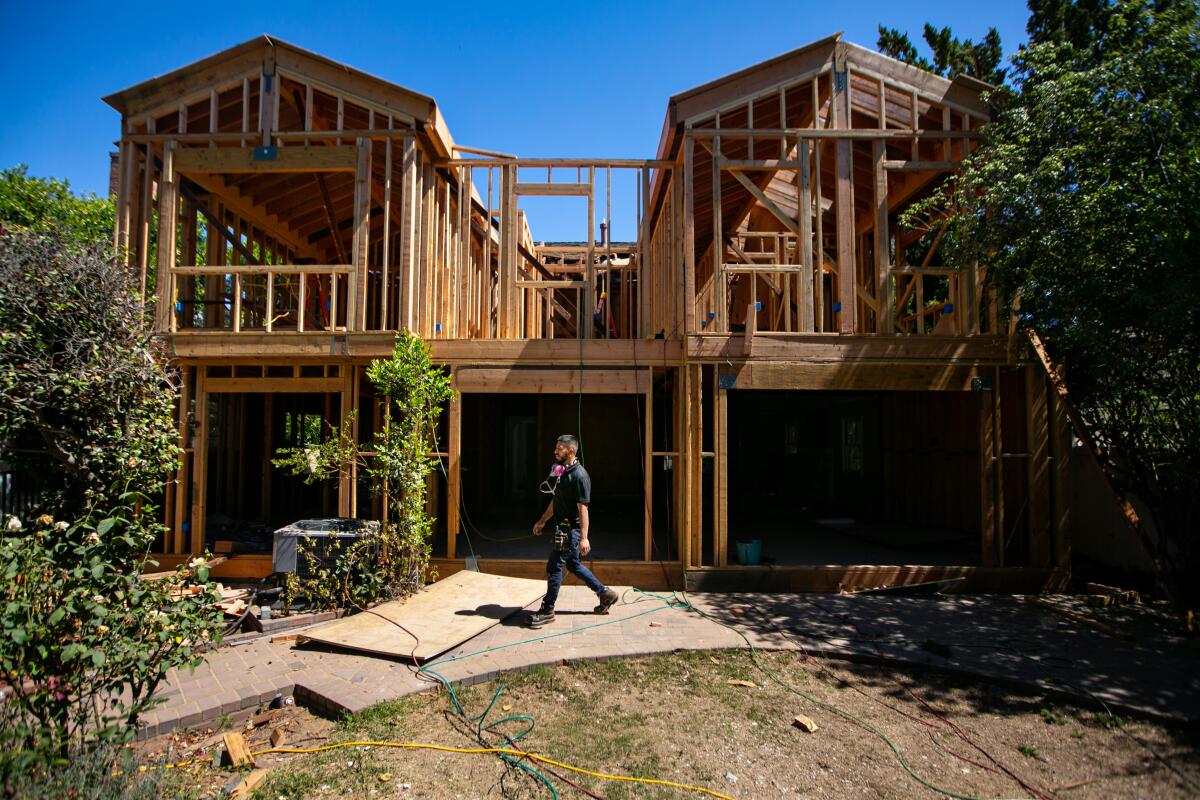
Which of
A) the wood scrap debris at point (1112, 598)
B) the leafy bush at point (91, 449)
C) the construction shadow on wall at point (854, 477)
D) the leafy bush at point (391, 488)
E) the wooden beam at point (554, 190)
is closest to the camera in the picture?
the leafy bush at point (91, 449)

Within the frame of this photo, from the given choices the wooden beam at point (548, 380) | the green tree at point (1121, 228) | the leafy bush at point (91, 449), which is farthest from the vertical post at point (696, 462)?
the leafy bush at point (91, 449)

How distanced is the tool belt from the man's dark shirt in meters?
0.04

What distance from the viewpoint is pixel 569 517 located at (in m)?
6.09

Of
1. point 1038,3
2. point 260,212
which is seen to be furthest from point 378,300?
point 1038,3

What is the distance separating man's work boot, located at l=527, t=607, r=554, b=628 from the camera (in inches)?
237

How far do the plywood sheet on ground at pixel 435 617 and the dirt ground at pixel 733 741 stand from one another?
0.84m

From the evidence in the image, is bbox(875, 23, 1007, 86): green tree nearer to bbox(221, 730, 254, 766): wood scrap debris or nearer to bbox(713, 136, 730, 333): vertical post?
bbox(713, 136, 730, 333): vertical post

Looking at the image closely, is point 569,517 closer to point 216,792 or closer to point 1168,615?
point 216,792

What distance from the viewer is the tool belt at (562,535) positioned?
600 cm

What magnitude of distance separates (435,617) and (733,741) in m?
3.24

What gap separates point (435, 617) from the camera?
6.04 metres

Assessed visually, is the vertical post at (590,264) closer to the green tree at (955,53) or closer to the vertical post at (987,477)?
the vertical post at (987,477)

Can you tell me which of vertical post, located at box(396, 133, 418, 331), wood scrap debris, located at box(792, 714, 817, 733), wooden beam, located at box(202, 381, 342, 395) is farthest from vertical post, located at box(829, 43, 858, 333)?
wooden beam, located at box(202, 381, 342, 395)

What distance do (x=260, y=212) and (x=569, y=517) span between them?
8498 millimetres
